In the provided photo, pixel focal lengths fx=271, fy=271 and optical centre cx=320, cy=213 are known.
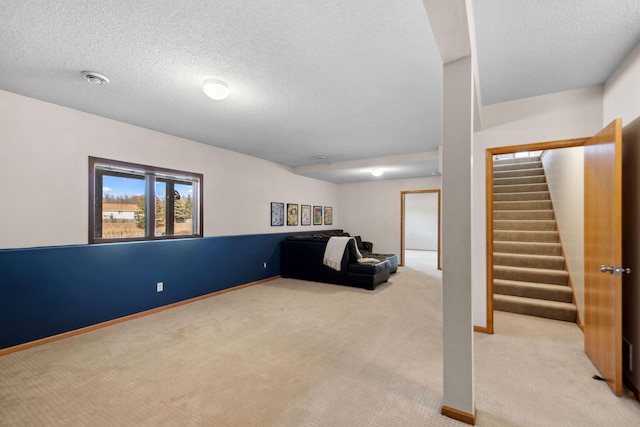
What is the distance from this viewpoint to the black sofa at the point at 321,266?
489 cm

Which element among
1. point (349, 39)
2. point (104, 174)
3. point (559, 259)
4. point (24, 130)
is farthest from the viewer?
point (559, 259)

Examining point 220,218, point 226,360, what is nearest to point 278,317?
point 226,360

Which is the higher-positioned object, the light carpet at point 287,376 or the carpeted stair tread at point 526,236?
the carpeted stair tread at point 526,236

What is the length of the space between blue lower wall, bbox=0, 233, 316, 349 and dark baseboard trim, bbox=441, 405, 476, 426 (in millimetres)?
3671

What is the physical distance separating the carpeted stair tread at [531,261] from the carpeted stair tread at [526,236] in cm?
33

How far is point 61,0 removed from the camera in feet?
5.11

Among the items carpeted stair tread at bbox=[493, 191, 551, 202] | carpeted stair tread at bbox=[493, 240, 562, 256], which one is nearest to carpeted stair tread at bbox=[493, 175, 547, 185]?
carpeted stair tread at bbox=[493, 191, 551, 202]

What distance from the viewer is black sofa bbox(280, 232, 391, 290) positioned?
192 inches

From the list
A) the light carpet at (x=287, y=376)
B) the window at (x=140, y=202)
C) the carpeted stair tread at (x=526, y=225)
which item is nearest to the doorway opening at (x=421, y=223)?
the carpeted stair tread at (x=526, y=225)

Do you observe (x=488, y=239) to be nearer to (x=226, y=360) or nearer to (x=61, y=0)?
(x=226, y=360)

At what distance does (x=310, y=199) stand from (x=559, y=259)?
5.11m

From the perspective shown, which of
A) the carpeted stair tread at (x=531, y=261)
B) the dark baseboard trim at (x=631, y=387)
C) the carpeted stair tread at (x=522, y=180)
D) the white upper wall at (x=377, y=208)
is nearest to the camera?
the dark baseboard trim at (x=631, y=387)

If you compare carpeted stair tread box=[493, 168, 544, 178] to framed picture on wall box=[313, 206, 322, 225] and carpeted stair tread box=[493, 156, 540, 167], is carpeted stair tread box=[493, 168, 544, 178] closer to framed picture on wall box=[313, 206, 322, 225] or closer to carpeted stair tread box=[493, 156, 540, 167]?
carpeted stair tread box=[493, 156, 540, 167]

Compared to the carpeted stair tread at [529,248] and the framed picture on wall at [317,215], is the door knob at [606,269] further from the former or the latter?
the framed picture on wall at [317,215]
